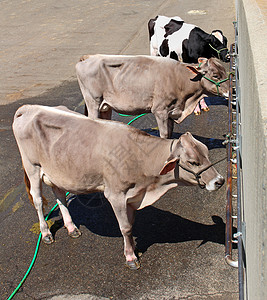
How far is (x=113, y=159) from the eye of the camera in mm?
4672

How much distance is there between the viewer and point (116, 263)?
5.08m

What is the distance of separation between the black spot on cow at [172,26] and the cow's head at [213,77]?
2.64 metres

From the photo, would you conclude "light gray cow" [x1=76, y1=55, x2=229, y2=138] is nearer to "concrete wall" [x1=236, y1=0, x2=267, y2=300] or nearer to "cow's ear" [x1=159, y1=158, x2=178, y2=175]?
"concrete wall" [x1=236, y1=0, x2=267, y2=300]

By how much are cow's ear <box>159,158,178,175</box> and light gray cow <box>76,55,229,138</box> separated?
2694 mm

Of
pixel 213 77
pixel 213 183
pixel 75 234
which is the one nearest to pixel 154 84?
pixel 213 77

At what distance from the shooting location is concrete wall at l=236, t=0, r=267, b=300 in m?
1.77

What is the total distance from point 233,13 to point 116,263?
51.4 ft

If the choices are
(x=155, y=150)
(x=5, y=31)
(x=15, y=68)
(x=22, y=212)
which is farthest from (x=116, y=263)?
(x=5, y=31)

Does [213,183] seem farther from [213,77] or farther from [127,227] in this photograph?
[213,77]

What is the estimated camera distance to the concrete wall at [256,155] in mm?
1773

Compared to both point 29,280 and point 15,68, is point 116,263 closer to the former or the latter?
point 29,280

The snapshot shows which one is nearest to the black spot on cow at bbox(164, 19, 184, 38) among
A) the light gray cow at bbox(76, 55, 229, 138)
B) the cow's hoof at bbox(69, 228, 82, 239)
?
the light gray cow at bbox(76, 55, 229, 138)

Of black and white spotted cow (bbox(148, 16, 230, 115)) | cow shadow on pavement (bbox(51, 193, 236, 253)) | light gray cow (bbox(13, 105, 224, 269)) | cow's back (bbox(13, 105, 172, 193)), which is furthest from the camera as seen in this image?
black and white spotted cow (bbox(148, 16, 230, 115))

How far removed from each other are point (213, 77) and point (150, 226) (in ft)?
9.46
